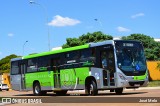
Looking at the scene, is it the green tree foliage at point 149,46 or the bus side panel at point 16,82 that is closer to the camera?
the bus side panel at point 16,82

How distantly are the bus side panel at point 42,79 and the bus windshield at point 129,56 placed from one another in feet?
24.3

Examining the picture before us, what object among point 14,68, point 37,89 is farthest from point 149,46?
point 37,89

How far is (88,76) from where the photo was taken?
82.3ft

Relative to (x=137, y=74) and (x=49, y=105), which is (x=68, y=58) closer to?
(x=137, y=74)

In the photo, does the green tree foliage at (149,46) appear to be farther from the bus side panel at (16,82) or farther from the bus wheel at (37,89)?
the bus wheel at (37,89)

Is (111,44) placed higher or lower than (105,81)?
higher

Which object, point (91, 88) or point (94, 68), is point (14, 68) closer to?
point (91, 88)

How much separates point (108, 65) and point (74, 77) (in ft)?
12.3

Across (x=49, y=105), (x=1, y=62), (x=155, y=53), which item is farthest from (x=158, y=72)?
(x=1, y=62)

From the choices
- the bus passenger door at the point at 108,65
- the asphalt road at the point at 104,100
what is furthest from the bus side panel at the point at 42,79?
the bus passenger door at the point at 108,65

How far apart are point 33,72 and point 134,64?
34.4ft

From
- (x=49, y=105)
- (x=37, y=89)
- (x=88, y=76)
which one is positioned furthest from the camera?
(x=37, y=89)

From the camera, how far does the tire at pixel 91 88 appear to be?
2438 centimetres

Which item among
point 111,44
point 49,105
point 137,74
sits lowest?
point 49,105
